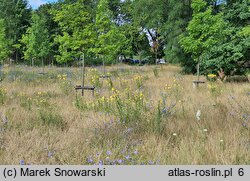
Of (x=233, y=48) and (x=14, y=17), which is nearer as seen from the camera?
(x=233, y=48)

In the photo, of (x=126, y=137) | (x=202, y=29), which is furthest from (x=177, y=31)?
(x=126, y=137)

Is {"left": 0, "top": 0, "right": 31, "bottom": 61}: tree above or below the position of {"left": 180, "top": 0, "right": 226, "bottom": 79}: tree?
above

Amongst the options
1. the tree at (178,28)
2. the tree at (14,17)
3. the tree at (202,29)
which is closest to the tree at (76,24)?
the tree at (202,29)

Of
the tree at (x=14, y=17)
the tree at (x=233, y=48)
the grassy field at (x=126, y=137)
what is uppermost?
the tree at (x=14, y=17)

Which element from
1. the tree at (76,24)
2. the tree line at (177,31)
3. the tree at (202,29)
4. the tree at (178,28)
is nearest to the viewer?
the tree at (76,24)

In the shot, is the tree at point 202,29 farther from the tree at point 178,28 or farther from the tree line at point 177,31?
the tree at point 178,28

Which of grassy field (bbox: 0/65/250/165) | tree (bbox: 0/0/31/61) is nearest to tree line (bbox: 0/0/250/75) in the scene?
grassy field (bbox: 0/65/250/165)

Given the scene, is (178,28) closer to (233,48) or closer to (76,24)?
(233,48)

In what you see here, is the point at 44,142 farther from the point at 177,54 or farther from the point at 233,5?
the point at 177,54

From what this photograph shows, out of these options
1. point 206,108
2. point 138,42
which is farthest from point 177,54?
point 138,42

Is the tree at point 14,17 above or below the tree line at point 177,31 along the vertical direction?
above

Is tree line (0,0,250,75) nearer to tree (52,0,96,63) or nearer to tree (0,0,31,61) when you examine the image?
tree (52,0,96,63)

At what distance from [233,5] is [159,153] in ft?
49.6

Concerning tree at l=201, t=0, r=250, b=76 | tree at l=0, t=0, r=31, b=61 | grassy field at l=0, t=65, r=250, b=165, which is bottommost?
→ grassy field at l=0, t=65, r=250, b=165
